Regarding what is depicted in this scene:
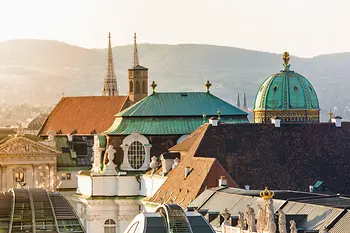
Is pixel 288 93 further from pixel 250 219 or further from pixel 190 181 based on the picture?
pixel 250 219

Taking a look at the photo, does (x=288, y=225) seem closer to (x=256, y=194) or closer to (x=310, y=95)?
(x=256, y=194)

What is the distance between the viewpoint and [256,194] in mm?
111938

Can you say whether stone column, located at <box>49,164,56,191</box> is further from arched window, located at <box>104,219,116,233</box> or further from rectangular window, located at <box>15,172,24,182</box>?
arched window, located at <box>104,219,116,233</box>

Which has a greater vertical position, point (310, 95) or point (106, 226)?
point (310, 95)

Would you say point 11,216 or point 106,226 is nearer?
point 11,216

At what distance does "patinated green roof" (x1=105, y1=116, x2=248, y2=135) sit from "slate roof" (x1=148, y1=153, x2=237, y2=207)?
20388 millimetres

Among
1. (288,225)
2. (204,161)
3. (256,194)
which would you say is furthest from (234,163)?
(288,225)

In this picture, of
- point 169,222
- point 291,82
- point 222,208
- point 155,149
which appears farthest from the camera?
point 155,149

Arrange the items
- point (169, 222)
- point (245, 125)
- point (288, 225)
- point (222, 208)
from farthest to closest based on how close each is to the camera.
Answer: point (245, 125) < point (222, 208) < point (288, 225) < point (169, 222)

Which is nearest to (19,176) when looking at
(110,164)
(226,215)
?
(110,164)

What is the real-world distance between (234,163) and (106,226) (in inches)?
848

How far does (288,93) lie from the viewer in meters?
150

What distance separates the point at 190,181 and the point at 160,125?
2998cm

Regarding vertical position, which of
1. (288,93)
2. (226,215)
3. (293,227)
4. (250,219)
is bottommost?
(293,227)
